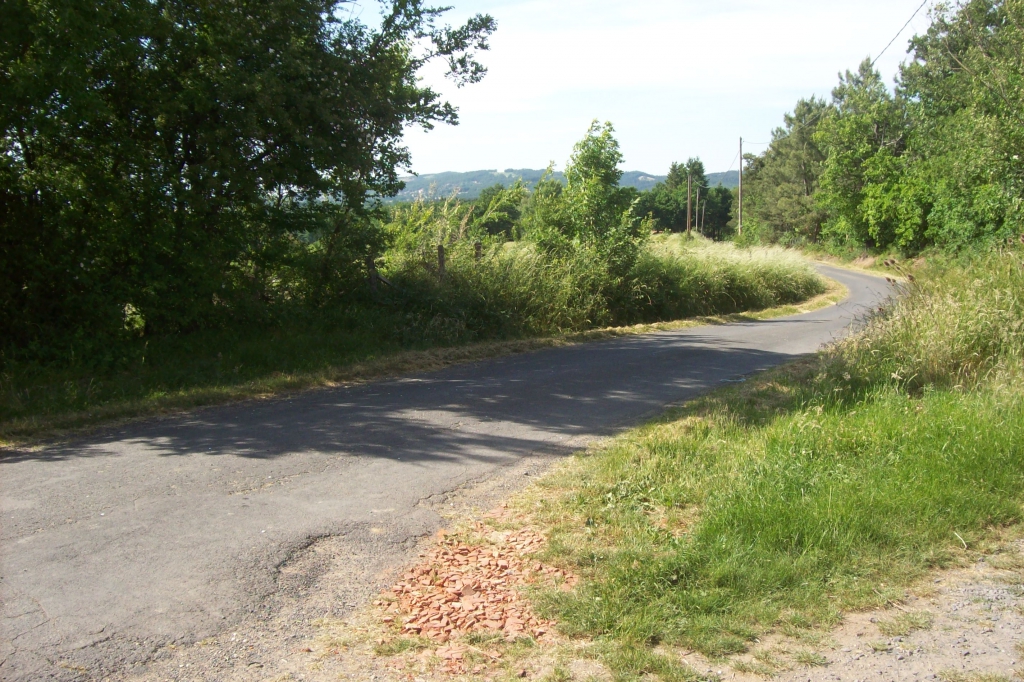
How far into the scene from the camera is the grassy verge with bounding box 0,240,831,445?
841 cm

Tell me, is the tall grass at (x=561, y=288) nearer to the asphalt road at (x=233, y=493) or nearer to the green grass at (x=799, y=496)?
the asphalt road at (x=233, y=493)

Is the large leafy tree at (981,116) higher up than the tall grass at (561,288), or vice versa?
the large leafy tree at (981,116)

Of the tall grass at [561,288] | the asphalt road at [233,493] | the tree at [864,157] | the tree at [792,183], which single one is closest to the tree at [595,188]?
the tall grass at [561,288]

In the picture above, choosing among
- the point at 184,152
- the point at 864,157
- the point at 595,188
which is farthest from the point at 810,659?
the point at 864,157

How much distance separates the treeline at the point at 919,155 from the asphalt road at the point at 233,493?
9309mm

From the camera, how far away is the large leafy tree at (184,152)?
9.75 meters

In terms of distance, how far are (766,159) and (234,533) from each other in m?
91.3

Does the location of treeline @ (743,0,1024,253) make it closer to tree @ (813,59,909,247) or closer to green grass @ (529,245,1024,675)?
tree @ (813,59,909,247)

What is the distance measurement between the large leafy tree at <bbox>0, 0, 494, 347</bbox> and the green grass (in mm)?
7238

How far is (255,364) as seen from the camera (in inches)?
Answer: 429

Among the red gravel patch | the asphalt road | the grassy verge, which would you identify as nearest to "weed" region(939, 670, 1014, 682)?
the red gravel patch

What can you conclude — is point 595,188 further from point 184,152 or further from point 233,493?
point 233,493

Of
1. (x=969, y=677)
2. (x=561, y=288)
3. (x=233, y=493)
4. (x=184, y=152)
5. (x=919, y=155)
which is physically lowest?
(x=969, y=677)

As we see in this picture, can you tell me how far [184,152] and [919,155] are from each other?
172 ft
